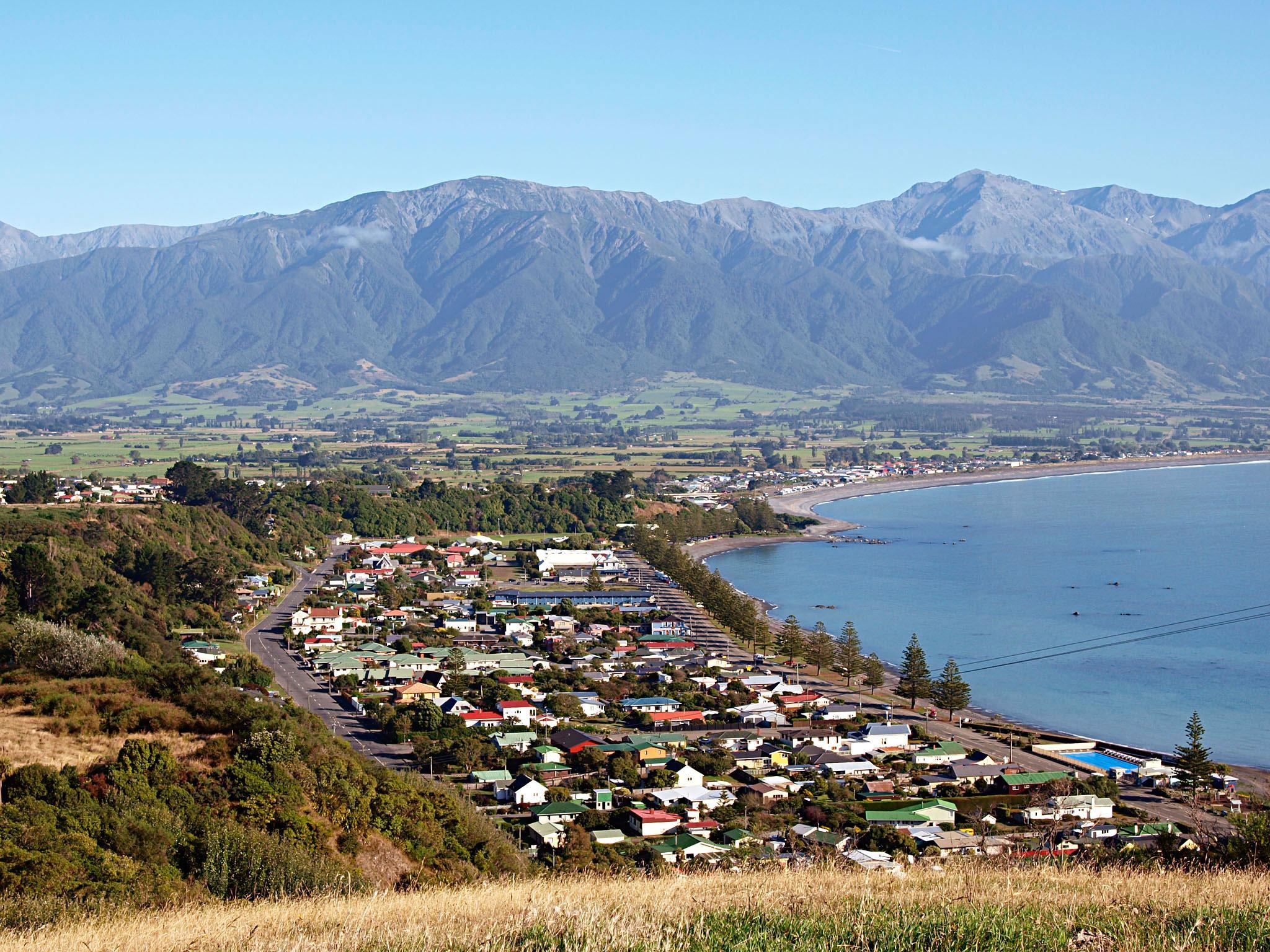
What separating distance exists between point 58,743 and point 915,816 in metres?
9.98

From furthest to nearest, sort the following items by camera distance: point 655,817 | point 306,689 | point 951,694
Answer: point 306,689
point 951,694
point 655,817

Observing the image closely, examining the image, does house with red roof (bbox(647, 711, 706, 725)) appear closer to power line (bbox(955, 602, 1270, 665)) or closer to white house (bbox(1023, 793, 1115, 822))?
white house (bbox(1023, 793, 1115, 822))

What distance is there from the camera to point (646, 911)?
485 cm

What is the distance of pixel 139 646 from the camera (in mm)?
23547

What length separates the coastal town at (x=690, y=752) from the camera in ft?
50.6

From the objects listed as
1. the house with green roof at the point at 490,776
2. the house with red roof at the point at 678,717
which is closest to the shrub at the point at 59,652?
the house with green roof at the point at 490,776

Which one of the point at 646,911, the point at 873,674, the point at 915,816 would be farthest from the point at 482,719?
the point at 646,911

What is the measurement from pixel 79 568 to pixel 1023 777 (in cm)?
2078

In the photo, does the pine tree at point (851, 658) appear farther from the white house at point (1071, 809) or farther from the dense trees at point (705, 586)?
the white house at point (1071, 809)

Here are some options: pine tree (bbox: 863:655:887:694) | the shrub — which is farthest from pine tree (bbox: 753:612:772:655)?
the shrub

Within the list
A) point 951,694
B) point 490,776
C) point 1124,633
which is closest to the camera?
point 490,776

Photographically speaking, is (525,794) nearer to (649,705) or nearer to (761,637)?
(649,705)

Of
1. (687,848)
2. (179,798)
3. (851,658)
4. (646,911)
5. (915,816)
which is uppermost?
(646,911)

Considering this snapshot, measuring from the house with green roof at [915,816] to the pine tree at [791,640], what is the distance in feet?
39.8
